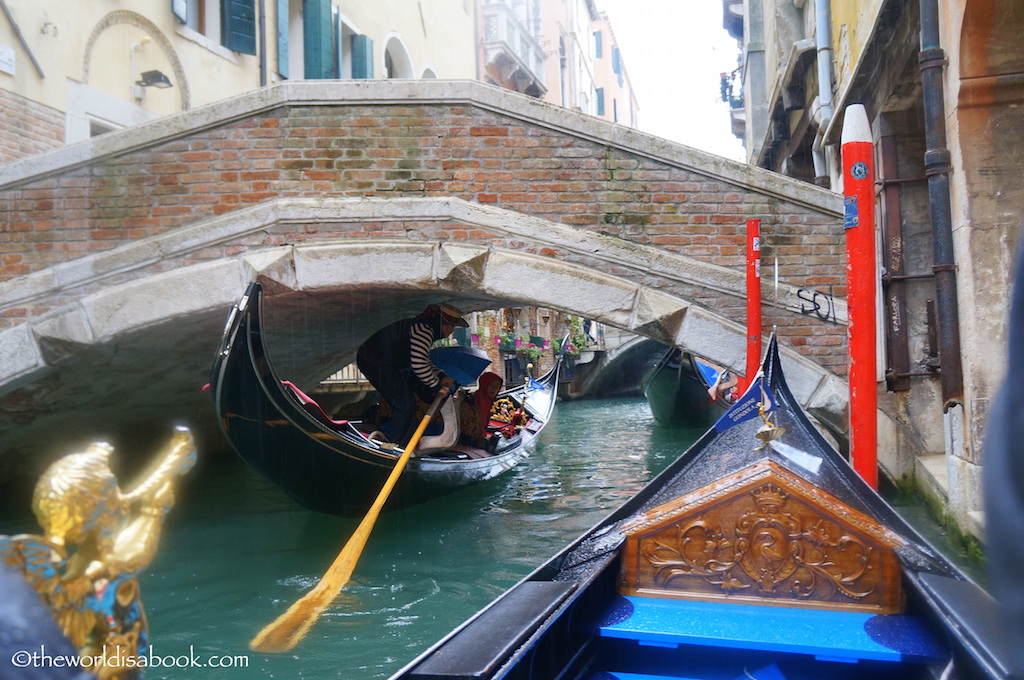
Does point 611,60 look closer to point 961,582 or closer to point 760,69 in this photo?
point 760,69

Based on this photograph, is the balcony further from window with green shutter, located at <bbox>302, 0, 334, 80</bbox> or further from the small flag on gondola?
the small flag on gondola

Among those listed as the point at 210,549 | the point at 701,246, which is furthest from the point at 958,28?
the point at 210,549

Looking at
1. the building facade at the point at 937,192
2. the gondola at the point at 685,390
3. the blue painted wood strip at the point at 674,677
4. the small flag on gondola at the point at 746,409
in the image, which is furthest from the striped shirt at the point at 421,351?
the gondola at the point at 685,390

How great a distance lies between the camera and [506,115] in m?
3.82

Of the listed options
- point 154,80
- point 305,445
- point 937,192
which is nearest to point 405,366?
point 305,445

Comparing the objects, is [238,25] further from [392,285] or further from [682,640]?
[682,640]

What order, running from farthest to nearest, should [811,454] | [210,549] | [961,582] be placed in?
[210,549] → [811,454] → [961,582]

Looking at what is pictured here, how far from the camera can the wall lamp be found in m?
5.61

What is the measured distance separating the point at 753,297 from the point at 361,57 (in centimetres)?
572

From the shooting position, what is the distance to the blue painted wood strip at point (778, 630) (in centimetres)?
140

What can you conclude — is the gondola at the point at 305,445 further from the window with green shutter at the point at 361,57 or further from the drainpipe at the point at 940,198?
the window with green shutter at the point at 361,57

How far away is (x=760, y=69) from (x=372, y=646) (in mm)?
9206

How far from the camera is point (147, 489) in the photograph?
0.70 m

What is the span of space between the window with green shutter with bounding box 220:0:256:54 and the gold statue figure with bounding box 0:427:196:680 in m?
6.50
